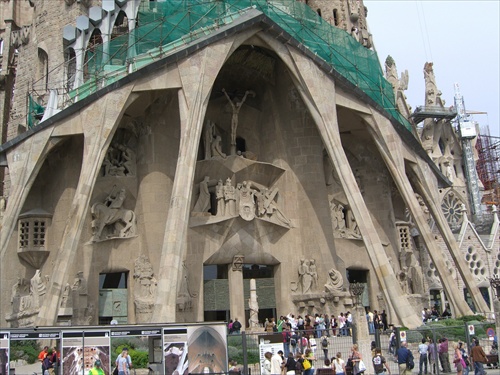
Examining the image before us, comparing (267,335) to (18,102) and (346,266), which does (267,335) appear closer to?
(346,266)

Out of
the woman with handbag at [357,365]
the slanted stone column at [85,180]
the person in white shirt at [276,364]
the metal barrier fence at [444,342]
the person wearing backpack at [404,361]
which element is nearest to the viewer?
the person in white shirt at [276,364]

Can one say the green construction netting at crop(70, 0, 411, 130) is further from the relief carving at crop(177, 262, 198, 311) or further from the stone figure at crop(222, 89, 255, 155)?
the relief carving at crop(177, 262, 198, 311)

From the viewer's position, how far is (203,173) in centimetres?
2441

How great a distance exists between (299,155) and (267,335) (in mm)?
13186

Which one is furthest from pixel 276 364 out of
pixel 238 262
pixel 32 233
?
pixel 32 233

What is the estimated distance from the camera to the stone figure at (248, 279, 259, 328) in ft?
73.7

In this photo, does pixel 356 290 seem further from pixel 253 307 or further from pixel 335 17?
pixel 335 17

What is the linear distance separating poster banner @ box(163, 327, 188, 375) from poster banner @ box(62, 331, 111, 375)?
1095 millimetres

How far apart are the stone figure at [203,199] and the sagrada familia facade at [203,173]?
0.06 meters

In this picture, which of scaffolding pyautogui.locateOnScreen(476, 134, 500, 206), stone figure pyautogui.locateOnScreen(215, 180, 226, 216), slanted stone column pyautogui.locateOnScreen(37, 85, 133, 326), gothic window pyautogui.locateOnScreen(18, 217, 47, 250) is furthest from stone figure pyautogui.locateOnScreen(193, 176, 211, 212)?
scaffolding pyautogui.locateOnScreen(476, 134, 500, 206)

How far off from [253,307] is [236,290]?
1.07 metres

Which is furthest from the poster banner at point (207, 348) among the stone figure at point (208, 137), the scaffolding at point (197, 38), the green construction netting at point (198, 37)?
the stone figure at point (208, 137)

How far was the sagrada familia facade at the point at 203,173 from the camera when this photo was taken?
20.7 metres

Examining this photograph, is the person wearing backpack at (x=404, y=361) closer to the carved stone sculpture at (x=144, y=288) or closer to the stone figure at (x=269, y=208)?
the carved stone sculpture at (x=144, y=288)
